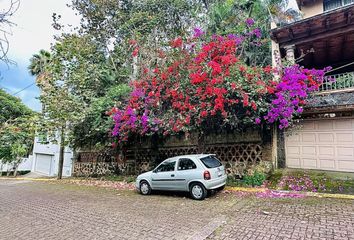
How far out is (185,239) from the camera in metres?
5.00

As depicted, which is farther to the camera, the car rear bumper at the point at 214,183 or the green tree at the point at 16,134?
the green tree at the point at 16,134

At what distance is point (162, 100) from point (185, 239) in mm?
7107

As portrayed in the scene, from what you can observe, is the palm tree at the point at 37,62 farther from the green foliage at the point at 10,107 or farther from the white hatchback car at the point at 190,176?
the white hatchback car at the point at 190,176

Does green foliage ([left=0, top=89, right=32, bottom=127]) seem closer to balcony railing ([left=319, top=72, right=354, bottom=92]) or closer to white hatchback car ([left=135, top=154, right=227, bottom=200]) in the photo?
white hatchback car ([left=135, top=154, right=227, bottom=200])

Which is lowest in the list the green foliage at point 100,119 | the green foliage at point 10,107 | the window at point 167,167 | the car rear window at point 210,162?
the window at point 167,167

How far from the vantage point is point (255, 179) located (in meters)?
10.0

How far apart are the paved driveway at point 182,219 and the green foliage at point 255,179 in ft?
6.16

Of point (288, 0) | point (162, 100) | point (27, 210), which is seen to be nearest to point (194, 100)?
point (162, 100)

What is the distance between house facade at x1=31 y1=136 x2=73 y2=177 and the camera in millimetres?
19381

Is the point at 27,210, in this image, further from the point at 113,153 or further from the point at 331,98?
the point at 331,98

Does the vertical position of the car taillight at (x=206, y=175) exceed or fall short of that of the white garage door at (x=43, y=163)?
it exceeds it

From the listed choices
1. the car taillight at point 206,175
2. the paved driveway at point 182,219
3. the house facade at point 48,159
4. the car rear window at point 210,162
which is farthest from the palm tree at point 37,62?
the car taillight at point 206,175

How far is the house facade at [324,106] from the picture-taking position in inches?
405

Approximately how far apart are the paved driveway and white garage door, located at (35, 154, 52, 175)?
48.9ft
